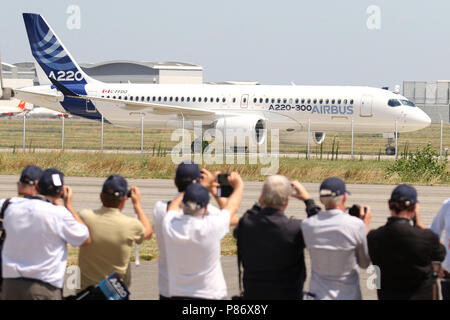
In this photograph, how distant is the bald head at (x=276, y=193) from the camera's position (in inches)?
279

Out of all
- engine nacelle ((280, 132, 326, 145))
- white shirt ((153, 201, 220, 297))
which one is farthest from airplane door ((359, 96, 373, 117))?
white shirt ((153, 201, 220, 297))

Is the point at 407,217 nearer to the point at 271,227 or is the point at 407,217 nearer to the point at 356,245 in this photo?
the point at 356,245

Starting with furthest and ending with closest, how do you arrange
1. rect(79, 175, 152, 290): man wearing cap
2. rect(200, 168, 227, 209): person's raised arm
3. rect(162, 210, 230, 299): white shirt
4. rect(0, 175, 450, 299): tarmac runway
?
rect(0, 175, 450, 299): tarmac runway < rect(200, 168, 227, 209): person's raised arm < rect(79, 175, 152, 290): man wearing cap < rect(162, 210, 230, 299): white shirt

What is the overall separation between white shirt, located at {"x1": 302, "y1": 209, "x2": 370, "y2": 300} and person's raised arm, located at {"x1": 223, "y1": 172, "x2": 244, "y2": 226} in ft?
2.23

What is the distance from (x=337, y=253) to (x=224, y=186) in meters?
1.36

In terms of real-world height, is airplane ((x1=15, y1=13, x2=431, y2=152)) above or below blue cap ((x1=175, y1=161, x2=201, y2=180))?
above

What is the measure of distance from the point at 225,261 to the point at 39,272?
17.1 feet

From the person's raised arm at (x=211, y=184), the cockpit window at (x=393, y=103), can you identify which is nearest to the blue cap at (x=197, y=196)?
the person's raised arm at (x=211, y=184)

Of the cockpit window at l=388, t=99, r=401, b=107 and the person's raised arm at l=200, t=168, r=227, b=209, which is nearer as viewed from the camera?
the person's raised arm at l=200, t=168, r=227, b=209

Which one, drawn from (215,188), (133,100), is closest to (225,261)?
(215,188)

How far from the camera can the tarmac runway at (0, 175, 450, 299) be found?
34.3 feet

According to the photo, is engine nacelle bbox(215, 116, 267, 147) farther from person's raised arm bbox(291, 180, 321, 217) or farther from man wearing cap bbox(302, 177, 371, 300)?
man wearing cap bbox(302, 177, 371, 300)

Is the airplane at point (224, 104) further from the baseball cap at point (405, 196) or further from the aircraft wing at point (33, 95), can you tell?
the baseball cap at point (405, 196)

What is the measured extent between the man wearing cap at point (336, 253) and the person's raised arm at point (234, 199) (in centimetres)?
65
